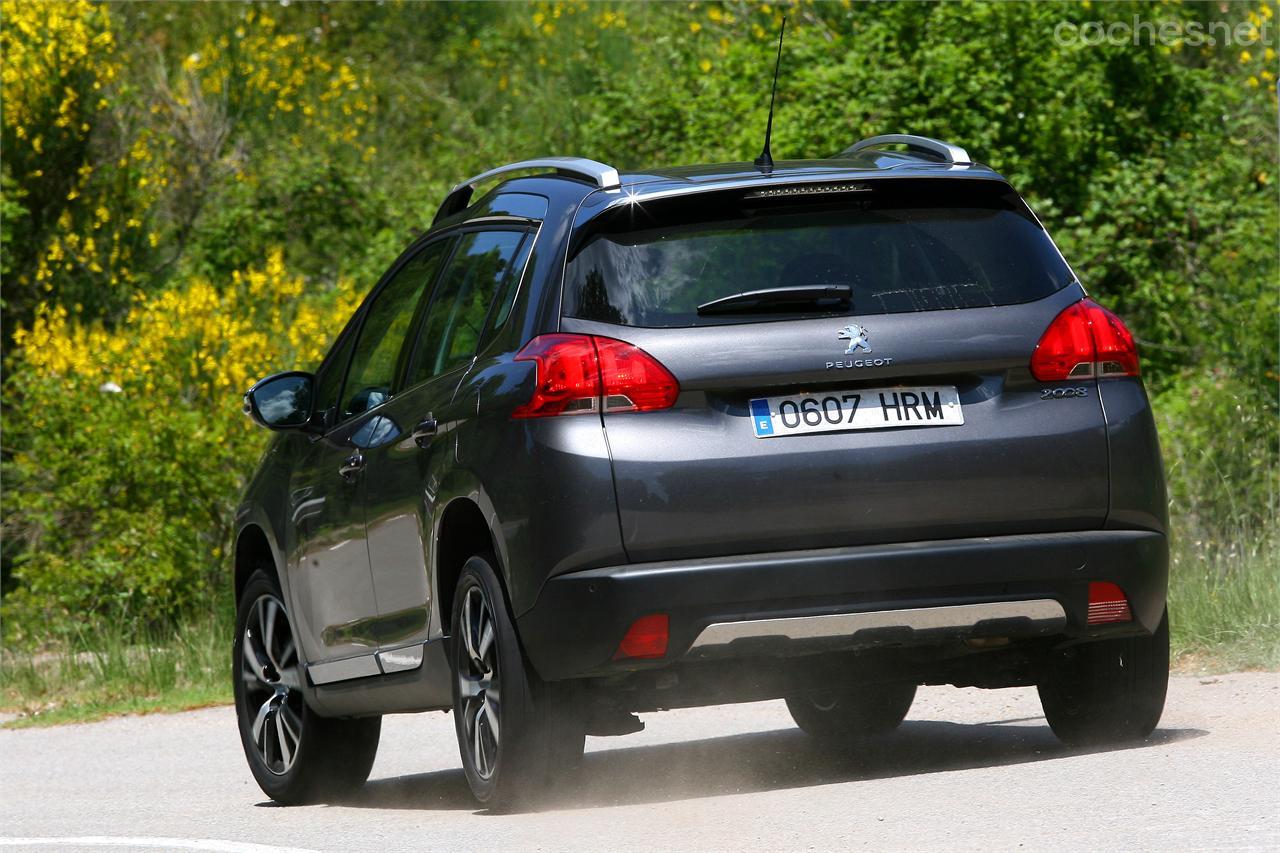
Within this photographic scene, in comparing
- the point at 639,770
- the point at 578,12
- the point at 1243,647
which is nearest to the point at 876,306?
the point at 639,770

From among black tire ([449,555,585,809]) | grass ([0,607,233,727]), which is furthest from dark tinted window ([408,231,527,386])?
grass ([0,607,233,727])

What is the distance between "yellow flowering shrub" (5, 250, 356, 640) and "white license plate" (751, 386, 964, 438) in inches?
470

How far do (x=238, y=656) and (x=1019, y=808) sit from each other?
3.77 metres

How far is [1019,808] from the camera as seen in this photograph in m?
5.66

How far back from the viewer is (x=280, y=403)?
26.1 feet

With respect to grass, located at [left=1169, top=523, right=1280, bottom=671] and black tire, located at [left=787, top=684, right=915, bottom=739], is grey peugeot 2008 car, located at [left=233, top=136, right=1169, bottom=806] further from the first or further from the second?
grass, located at [left=1169, top=523, right=1280, bottom=671]

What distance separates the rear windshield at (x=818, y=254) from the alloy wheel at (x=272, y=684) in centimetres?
259

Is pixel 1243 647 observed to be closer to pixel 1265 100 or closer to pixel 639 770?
pixel 639 770

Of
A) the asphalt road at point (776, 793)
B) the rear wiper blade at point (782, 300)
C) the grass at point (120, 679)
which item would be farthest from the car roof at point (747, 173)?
the grass at point (120, 679)

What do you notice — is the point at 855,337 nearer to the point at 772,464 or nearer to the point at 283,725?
the point at 772,464

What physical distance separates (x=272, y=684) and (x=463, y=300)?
2104 millimetres

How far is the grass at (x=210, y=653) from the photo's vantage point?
9.27m

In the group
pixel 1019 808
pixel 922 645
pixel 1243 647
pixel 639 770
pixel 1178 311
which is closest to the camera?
pixel 1019 808

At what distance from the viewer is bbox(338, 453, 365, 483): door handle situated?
23.8 ft
